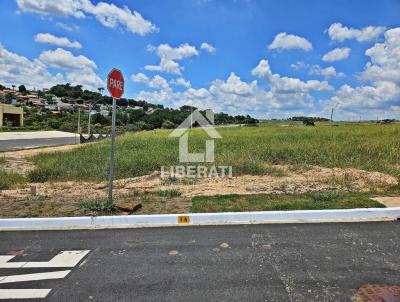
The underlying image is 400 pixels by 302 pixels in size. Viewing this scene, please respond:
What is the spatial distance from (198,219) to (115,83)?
3.13m

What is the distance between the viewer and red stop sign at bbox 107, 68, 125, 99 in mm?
6660

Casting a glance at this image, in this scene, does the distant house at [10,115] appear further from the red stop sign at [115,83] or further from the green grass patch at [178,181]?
the red stop sign at [115,83]

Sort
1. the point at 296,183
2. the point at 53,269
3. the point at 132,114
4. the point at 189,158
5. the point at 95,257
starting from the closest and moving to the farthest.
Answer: the point at 53,269 < the point at 95,257 < the point at 296,183 < the point at 189,158 < the point at 132,114

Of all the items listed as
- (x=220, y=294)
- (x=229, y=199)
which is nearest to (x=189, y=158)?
(x=229, y=199)

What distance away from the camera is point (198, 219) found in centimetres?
645

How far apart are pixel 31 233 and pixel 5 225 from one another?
76cm

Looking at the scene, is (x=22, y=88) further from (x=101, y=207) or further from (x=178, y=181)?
(x=101, y=207)

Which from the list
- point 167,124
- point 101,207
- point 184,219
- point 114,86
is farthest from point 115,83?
point 167,124

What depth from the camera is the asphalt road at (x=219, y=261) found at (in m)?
3.78

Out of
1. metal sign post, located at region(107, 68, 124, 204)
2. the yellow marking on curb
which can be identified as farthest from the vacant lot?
metal sign post, located at region(107, 68, 124, 204)

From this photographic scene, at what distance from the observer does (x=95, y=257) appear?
482 cm

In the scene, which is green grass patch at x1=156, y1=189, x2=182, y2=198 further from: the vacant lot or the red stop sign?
the red stop sign

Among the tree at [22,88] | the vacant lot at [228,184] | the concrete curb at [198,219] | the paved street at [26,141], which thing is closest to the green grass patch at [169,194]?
the vacant lot at [228,184]

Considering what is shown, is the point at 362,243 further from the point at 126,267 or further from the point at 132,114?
the point at 132,114
